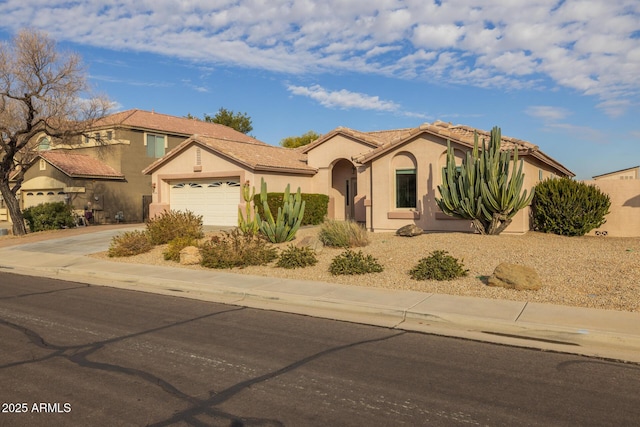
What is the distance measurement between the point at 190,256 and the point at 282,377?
9523 millimetres

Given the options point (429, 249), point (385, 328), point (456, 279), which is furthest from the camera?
point (429, 249)

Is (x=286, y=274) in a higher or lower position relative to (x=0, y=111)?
lower

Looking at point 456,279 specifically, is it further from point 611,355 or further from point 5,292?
point 5,292

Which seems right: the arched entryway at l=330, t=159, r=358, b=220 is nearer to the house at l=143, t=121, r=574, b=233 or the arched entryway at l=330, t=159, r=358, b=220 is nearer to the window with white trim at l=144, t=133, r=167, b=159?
the house at l=143, t=121, r=574, b=233

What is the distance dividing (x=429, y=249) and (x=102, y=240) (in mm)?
14054

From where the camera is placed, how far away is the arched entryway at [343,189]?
94.8ft

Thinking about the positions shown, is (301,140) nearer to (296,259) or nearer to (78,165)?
(78,165)

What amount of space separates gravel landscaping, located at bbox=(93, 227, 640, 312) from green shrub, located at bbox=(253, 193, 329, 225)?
7.60 meters

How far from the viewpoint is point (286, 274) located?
1291 cm

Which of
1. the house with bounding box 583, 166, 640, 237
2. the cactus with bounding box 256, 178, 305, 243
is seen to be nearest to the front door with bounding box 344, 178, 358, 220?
the cactus with bounding box 256, 178, 305, 243

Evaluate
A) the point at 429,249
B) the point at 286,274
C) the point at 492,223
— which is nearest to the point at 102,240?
the point at 286,274

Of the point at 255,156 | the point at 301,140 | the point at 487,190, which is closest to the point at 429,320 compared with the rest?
the point at 487,190

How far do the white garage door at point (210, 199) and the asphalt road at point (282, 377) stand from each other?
17291mm

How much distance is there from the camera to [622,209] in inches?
749
